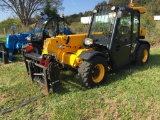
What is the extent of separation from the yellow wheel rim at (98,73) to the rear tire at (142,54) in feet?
6.43

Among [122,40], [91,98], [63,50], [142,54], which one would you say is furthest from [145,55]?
[91,98]

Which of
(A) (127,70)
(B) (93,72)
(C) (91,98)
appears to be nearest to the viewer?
(C) (91,98)

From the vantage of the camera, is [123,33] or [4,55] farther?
[4,55]

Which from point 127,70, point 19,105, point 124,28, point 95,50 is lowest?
point 19,105

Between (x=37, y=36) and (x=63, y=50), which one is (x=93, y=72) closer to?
(x=63, y=50)

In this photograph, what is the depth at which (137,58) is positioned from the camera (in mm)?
6453

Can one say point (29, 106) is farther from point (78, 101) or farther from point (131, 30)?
point (131, 30)

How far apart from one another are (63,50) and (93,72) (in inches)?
43.8

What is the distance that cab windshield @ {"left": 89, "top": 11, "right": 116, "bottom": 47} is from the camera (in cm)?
533

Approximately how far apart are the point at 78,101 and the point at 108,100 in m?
0.65

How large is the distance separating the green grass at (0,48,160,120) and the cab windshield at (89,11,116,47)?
1097 mm

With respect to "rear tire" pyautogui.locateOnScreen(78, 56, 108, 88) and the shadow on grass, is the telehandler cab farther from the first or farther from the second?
the shadow on grass

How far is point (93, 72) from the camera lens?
485 cm

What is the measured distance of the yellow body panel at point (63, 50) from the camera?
5.02 metres
